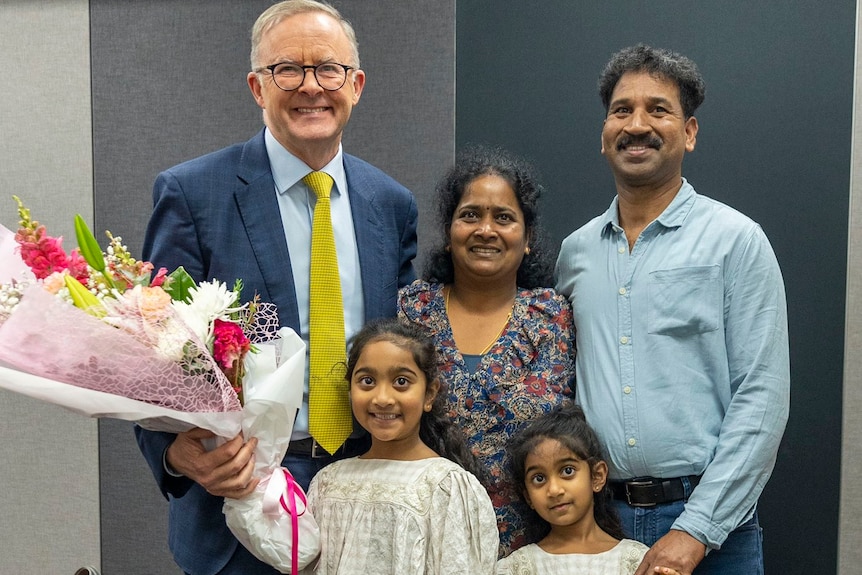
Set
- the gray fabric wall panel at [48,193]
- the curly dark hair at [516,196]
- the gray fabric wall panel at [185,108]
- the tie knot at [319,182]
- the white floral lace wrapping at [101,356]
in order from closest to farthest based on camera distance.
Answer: the white floral lace wrapping at [101,356], the tie knot at [319,182], the curly dark hair at [516,196], the gray fabric wall panel at [185,108], the gray fabric wall panel at [48,193]

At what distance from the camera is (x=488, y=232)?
2.27 m

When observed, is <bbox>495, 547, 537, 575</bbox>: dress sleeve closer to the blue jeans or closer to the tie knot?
the blue jeans

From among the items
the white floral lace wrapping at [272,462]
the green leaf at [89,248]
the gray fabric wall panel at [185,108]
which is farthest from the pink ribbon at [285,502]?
the gray fabric wall panel at [185,108]

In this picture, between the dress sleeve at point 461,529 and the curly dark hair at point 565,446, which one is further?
the curly dark hair at point 565,446

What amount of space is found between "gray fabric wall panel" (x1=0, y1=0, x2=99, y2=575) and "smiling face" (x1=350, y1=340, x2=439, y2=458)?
6.05ft

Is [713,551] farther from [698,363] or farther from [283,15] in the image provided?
[283,15]

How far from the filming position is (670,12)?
3004mm

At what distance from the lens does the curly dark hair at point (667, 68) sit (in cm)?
221

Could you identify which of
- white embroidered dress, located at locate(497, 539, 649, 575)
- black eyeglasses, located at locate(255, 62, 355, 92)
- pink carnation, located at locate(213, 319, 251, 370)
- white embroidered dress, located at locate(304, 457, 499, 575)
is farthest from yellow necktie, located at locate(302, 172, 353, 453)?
white embroidered dress, located at locate(497, 539, 649, 575)

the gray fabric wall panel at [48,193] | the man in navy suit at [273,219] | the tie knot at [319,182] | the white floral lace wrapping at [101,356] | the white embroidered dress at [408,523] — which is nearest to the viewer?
the white floral lace wrapping at [101,356]

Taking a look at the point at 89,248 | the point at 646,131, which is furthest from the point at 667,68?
the point at 89,248

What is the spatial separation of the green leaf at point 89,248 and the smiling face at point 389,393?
0.65 metres

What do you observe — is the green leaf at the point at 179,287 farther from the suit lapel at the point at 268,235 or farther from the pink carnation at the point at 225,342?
the suit lapel at the point at 268,235

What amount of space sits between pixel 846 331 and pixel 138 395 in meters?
2.34
